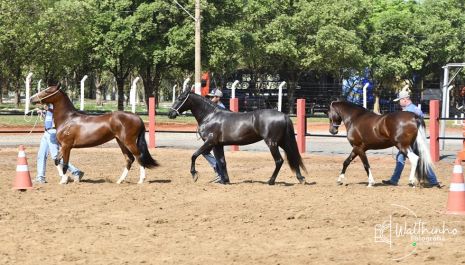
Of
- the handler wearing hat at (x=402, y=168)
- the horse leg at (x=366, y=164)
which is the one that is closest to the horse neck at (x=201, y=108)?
the horse leg at (x=366, y=164)

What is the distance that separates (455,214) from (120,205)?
15.1 ft

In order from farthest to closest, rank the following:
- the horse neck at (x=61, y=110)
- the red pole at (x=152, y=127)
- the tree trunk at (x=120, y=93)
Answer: the tree trunk at (x=120, y=93), the red pole at (x=152, y=127), the horse neck at (x=61, y=110)

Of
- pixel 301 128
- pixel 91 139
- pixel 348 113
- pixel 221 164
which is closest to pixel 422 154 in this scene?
pixel 348 113

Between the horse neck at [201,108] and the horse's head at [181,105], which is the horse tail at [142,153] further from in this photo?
the horse neck at [201,108]

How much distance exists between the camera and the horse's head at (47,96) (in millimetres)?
15234

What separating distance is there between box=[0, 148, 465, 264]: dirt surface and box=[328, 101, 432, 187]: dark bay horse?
19.0 inches

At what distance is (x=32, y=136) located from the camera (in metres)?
29.9

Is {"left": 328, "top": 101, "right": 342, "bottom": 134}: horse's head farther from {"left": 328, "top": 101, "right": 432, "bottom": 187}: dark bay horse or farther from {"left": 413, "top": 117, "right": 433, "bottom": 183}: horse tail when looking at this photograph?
{"left": 413, "top": 117, "right": 433, "bottom": 183}: horse tail

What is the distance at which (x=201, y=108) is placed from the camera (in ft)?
50.8

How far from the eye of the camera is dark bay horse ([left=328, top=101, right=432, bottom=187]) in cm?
1420

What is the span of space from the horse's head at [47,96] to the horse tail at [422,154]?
6.44 meters

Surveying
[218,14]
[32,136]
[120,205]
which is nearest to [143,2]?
[218,14]

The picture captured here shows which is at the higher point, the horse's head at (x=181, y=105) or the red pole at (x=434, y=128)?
the horse's head at (x=181, y=105)

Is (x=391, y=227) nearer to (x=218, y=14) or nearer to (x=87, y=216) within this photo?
(x=87, y=216)
